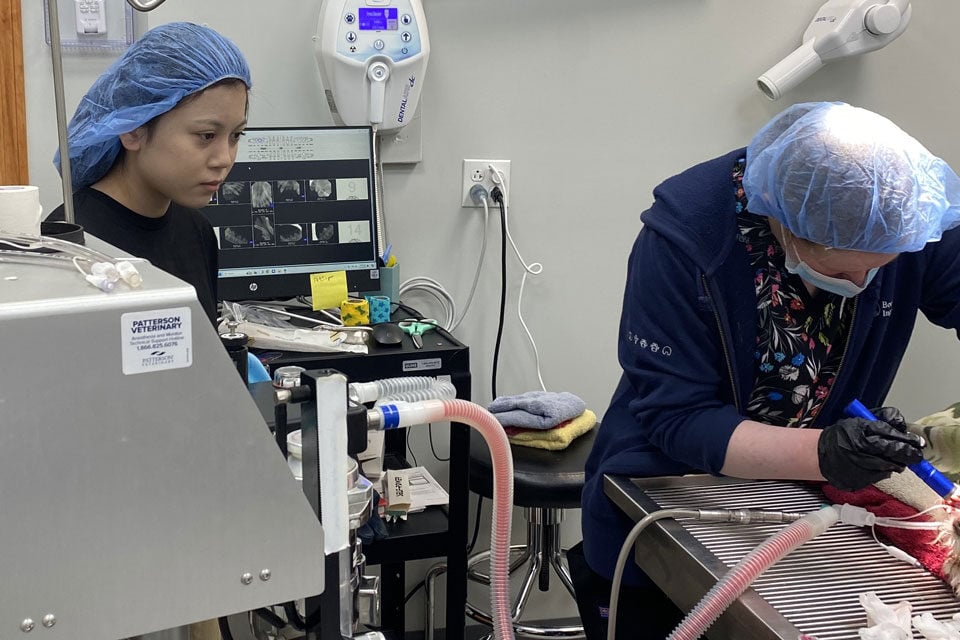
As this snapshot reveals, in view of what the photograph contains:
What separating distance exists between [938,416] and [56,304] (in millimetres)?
1214

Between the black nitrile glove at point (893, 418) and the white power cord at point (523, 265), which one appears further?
the white power cord at point (523, 265)

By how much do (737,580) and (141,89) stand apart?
1236 millimetres

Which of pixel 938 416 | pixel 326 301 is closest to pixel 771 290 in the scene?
pixel 938 416

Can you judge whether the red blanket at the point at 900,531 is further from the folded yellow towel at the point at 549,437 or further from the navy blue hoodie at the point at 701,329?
the folded yellow towel at the point at 549,437

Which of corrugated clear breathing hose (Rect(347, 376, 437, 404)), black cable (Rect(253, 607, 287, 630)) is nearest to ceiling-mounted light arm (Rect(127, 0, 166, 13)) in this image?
corrugated clear breathing hose (Rect(347, 376, 437, 404))

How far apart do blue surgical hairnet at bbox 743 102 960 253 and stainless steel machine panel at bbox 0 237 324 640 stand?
0.80 m

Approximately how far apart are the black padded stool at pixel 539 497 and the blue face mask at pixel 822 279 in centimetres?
82

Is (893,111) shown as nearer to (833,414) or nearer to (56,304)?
(833,414)

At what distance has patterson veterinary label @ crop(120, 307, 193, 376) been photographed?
24.0 inches

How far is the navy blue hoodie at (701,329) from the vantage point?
4.25 feet

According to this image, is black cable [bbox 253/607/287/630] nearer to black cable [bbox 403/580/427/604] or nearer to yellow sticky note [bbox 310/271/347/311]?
yellow sticky note [bbox 310/271/347/311]

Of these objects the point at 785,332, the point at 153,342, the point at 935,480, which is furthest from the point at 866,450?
the point at 153,342

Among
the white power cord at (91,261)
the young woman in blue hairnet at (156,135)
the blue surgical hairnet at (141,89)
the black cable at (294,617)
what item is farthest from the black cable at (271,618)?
the blue surgical hairnet at (141,89)

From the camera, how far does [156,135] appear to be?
65.1 inches
